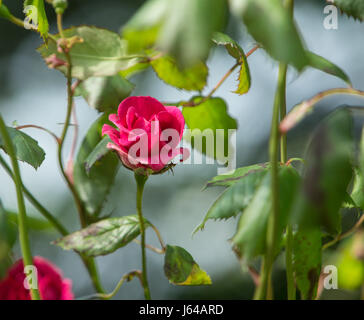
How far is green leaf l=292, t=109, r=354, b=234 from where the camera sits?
0.19 m

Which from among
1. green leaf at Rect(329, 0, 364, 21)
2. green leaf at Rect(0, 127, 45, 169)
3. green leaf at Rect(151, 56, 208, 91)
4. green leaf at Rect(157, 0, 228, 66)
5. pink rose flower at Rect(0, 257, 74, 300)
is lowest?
pink rose flower at Rect(0, 257, 74, 300)

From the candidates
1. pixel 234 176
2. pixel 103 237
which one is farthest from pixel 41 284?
pixel 234 176

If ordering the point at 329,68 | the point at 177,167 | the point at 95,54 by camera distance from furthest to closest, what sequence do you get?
1. the point at 177,167
2. the point at 95,54
3. the point at 329,68

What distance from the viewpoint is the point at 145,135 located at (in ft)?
1.04

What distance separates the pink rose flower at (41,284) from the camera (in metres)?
0.31

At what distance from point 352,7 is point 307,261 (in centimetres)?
19

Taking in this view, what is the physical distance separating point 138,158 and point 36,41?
146 cm

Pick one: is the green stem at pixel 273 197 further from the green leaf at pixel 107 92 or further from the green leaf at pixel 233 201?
the green leaf at pixel 107 92

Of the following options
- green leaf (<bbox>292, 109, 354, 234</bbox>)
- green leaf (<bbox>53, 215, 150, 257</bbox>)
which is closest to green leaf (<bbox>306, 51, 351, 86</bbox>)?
green leaf (<bbox>292, 109, 354, 234</bbox>)

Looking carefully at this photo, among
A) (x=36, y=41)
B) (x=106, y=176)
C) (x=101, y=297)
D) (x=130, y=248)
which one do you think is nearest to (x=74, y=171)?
(x=106, y=176)

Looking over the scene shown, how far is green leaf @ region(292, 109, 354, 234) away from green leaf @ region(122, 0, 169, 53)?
8cm

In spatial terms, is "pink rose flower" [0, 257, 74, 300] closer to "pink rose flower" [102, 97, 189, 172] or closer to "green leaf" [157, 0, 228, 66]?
"pink rose flower" [102, 97, 189, 172]

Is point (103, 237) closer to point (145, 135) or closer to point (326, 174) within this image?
point (145, 135)

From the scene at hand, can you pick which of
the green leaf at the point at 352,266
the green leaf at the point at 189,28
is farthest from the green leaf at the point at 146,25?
the green leaf at the point at 352,266
